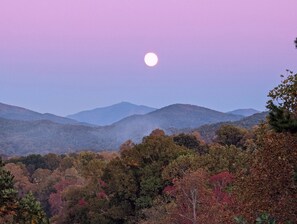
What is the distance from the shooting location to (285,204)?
17297 mm

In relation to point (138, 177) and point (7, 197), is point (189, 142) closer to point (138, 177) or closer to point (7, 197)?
point (138, 177)

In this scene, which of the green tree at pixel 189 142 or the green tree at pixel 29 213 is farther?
the green tree at pixel 189 142

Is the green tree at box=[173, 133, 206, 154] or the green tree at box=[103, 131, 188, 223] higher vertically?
the green tree at box=[173, 133, 206, 154]

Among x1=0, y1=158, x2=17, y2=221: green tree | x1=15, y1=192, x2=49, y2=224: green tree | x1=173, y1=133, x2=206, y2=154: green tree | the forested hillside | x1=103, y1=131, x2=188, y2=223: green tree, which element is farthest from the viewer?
x1=173, y1=133, x2=206, y2=154: green tree

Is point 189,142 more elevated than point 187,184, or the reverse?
point 189,142

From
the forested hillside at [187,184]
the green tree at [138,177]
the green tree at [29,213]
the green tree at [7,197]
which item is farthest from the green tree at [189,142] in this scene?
the green tree at [7,197]

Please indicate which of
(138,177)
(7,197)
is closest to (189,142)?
(138,177)

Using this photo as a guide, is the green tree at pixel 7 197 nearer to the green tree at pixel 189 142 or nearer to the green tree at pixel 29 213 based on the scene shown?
the green tree at pixel 29 213

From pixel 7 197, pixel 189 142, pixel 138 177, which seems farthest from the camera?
pixel 189 142

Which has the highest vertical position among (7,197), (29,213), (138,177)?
(7,197)

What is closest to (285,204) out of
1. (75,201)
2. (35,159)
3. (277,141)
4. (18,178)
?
(277,141)

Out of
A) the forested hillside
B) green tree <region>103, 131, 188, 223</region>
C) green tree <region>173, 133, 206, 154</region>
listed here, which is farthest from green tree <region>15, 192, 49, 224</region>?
green tree <region>173, 133, 206, 154</region>

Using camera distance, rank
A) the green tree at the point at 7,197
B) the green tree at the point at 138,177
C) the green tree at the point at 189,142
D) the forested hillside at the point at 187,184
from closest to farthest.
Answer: the forested hillside at the point at 187,184
the green tree at the point at 7,197
the green tree at the point at 138,177
the green tree at the point at 189,142

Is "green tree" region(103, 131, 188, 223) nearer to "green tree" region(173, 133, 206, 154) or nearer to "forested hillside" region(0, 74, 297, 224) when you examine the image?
"forested hillside" region(0, 74, 297, 224)
